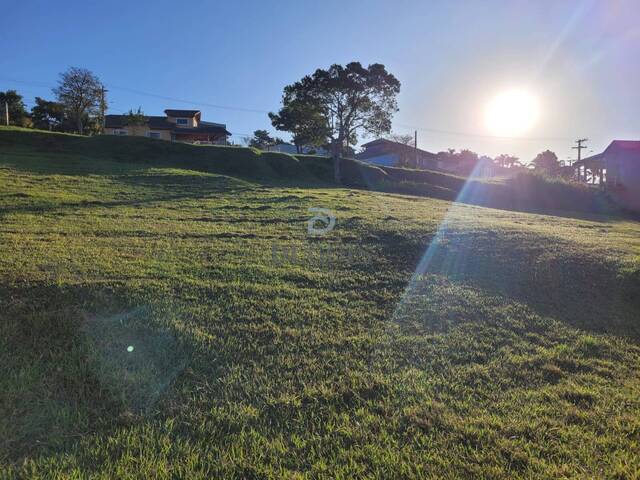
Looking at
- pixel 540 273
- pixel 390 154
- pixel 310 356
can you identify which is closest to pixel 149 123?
pixel 390 154

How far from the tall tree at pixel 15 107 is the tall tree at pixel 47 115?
947mm

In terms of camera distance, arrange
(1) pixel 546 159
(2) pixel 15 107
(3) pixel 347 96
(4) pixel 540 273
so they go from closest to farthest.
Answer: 1. (4) pixel 540 273
2. (3) pixel 347 96
3. (2) pixel 15 107
4. (1) pixel 546 159

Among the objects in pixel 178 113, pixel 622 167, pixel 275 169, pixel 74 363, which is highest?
pixel 178 113

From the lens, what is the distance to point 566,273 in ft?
21.4

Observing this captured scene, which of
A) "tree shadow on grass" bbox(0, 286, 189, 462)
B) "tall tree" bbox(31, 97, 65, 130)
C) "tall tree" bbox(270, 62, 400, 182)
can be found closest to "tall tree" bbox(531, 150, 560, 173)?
"tall tree" bbox(270, 62, 400, 182)

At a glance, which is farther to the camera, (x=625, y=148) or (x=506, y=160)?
(x=506, y=160)

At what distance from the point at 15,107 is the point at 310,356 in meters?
44.8

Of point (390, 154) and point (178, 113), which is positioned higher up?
point (178, 113)

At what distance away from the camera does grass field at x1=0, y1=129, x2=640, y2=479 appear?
248cm

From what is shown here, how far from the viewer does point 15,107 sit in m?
36.8

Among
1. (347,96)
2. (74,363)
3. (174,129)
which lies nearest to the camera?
(74,363)

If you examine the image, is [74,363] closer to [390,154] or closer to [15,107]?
[15,107]

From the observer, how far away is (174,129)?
149 feet

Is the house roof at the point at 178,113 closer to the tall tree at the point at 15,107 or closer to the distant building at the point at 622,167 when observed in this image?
the tall tree at the point at 15,107
